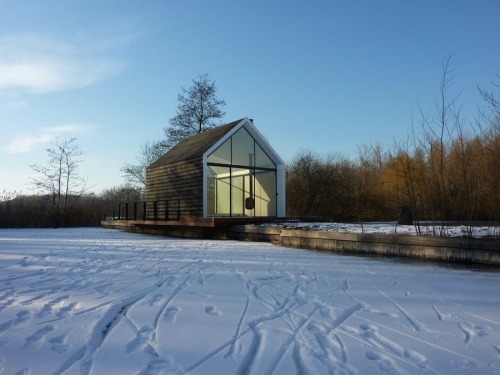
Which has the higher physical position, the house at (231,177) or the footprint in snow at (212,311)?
the house at (231,177)

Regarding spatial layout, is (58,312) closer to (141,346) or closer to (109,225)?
(141,346)

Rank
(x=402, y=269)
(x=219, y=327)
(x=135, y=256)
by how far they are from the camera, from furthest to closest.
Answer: (x=135, y=256), (x=402, y=269), (x=219, y=327)

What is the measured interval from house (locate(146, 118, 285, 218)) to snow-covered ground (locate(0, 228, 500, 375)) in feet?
31.8

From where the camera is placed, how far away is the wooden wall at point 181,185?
16.7 metres

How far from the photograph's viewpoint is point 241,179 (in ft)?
57.2

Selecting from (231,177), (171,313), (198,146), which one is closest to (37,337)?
(171,313)

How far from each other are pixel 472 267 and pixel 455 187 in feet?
9.32

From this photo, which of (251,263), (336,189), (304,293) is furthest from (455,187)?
(336,189)

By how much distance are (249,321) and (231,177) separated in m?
13.4

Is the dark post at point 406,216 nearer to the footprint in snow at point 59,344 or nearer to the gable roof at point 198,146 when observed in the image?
the gable roof at point 198,146

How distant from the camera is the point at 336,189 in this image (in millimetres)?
30000

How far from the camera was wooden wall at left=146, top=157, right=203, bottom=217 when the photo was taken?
16.7m

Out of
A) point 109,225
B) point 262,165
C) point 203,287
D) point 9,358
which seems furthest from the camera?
point 109,225

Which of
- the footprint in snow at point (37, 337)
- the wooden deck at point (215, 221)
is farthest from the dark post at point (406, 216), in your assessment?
the footprint in snow at point (37, 337)
